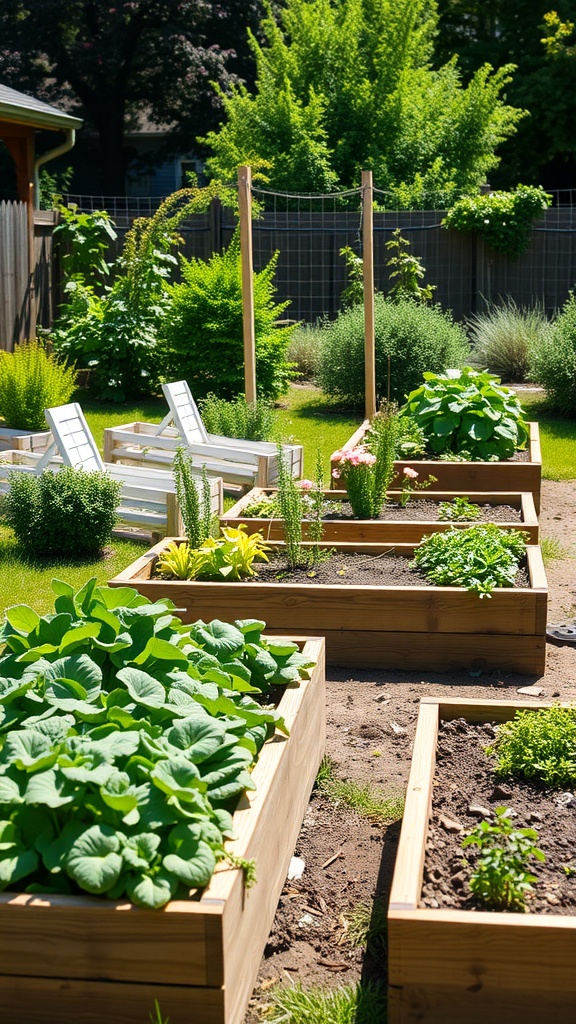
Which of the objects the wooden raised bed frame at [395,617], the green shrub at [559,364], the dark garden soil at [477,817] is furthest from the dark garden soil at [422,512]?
the green shrub at [559,364]

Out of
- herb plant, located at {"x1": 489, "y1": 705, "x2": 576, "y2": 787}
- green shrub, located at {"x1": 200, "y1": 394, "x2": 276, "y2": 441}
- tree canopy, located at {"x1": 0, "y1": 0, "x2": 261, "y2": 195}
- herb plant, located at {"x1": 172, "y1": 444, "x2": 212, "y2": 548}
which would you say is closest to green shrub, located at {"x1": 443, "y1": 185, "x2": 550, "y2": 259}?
green shrub, located at {"x1": 200, "y1": 394, "x2": 276, "y2": 441}

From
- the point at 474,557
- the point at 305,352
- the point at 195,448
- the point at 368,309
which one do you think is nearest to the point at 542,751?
the point at 474,557

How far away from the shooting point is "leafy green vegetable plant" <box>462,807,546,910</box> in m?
2.67

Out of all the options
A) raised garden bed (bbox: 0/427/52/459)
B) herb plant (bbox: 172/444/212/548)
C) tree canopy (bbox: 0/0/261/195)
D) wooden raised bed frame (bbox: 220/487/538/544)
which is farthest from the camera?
tree canopy (bbox: 0/0/261/195)

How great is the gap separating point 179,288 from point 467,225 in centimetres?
482

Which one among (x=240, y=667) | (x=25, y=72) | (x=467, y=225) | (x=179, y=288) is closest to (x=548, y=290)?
(x=467, y=225)

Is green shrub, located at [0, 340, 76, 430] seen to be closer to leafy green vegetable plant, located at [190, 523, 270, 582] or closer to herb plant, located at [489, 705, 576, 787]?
leafy green vegetable plant, located at [190, 523, 270, 582]

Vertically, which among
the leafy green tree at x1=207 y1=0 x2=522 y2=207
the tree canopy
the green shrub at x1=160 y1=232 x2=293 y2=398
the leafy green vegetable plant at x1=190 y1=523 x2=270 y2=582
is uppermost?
the tree canopy

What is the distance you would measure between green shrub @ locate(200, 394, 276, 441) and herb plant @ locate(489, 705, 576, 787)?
580 centimetres

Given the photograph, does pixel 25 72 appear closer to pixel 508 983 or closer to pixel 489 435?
pixel 489 435

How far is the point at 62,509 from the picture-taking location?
6.77 m

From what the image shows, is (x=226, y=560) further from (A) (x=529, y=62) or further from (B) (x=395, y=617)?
(A) (x=529, y=62)

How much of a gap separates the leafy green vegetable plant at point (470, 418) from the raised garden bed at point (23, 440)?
279 centimetres

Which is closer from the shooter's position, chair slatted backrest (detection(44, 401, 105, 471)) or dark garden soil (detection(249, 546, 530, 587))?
dark garden soil (detection(249, 546, 530, 587))
